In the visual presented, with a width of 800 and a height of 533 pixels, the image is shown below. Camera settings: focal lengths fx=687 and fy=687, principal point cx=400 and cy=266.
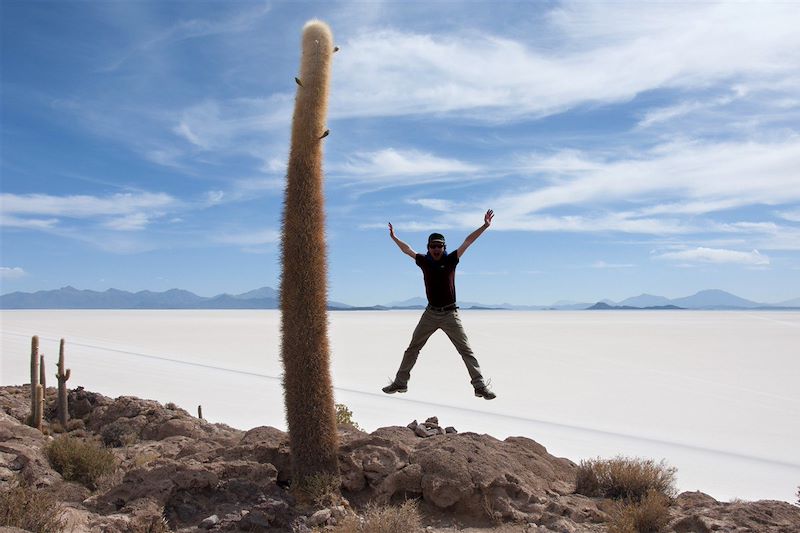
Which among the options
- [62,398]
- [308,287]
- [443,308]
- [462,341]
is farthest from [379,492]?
[62,398]

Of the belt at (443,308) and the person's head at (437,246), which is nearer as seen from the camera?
the person's head at (437,246)

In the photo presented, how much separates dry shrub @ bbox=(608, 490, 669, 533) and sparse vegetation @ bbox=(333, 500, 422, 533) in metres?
2.30

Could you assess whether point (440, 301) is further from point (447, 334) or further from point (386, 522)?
point (386, 522)

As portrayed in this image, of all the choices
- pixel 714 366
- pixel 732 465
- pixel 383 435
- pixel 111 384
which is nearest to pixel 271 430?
pixel 383 435

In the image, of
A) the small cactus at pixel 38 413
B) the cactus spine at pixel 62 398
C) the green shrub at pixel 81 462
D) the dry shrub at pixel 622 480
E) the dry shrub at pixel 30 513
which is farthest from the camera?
the cactus spine at pixel 62 398

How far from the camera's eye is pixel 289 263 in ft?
28.1

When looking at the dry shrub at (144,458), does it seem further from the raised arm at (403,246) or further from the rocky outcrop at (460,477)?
the raised arm at (403,246)

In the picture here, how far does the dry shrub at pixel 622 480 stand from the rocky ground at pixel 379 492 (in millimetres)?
244

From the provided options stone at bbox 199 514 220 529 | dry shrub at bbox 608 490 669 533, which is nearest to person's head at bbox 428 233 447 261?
dry shrub at bbox 608 490 669 533

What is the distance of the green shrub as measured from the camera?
10328 millimetres

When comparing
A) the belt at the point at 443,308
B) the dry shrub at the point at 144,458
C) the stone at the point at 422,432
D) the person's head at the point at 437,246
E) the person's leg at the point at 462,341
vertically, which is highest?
the person's head at the point at 437,246

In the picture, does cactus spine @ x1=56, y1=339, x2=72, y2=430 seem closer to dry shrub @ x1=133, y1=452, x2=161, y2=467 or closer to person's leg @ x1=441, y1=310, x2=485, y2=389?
dry shrub @ x1=133, y1=452, x2=161, y2=467

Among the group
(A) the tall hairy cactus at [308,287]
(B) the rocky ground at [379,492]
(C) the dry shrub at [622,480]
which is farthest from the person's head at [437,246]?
(C) the dry shrub at [622,480]

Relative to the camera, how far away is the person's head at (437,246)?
6453 mm
